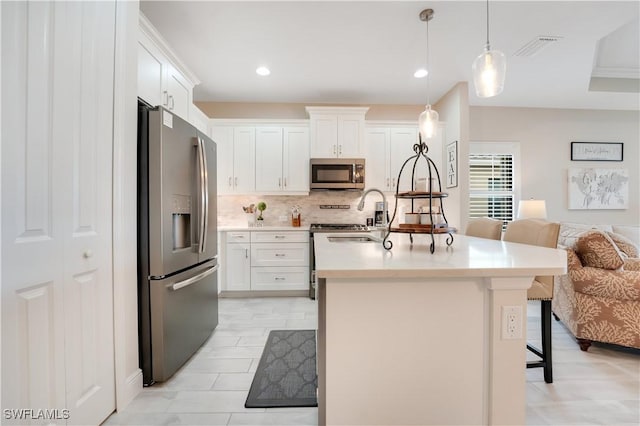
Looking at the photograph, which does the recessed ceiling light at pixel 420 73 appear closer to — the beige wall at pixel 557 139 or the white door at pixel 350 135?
the white door at pixel 350 135

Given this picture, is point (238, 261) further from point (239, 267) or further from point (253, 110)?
point (253, 110)

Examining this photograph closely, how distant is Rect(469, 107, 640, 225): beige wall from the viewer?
14.4ft

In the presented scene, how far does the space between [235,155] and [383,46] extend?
230 centimetres

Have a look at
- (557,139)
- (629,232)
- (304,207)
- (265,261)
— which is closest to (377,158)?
(304,207)

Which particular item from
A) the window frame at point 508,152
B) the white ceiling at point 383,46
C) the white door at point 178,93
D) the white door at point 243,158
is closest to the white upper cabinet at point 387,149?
the white ceiling at point 383,46

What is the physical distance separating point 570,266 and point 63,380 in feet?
10.6

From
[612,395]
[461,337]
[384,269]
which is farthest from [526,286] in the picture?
[612,395]

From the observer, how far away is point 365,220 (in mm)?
4199

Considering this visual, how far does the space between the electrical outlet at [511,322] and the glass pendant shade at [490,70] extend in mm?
1415

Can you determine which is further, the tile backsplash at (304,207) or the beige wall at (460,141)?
the tile backsplash at (304,207)

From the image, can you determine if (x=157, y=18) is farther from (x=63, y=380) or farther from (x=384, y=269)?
(x=384, y=269)

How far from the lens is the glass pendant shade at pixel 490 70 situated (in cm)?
172

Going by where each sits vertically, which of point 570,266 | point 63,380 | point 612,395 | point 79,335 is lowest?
point 612,395

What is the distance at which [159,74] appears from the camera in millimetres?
2189
